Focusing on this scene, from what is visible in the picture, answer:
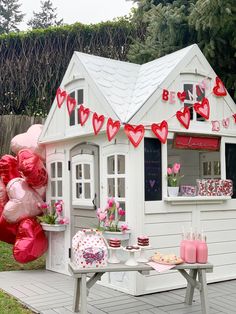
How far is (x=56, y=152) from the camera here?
24.7 feet

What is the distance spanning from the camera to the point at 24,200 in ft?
24.2

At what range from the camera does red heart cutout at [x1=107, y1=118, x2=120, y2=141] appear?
580 cm

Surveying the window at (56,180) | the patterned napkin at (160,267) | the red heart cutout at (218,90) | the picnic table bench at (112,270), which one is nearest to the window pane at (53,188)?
the window at (56,180)

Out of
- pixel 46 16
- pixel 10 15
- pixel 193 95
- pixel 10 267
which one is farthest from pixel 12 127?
pixel 46 16

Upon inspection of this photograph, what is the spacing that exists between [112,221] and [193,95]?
2.23 meters

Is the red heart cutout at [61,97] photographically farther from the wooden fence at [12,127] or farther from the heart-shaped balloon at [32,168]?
the wooden fence at [12,127]

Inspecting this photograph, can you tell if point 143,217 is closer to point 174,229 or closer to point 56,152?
point 174,229

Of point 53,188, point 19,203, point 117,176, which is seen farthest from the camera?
point 53,188

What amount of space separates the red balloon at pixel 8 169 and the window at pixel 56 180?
2.18 ft

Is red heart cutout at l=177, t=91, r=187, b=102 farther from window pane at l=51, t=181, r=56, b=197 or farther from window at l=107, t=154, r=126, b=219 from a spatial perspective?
window pane at l=51, t=181, r=56, b=197

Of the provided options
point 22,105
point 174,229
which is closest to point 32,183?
point 174,229

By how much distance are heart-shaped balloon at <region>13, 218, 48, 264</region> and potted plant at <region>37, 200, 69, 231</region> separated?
6.5 inches

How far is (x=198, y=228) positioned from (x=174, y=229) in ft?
1.53

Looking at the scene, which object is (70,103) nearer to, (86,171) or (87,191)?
(86,171)
